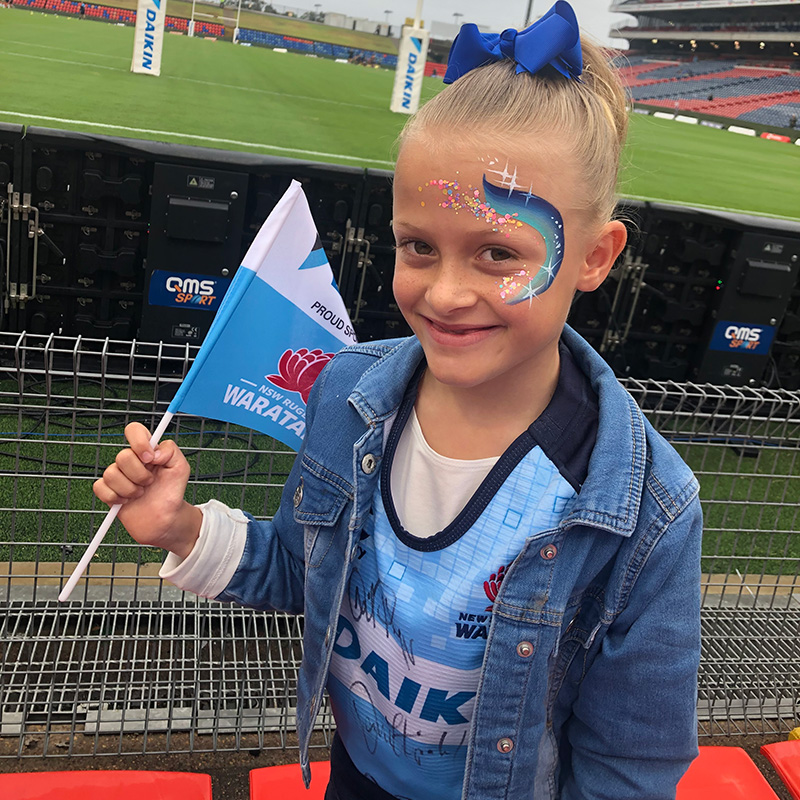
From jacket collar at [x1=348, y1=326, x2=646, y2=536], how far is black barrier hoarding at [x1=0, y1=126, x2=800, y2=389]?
12.3ft

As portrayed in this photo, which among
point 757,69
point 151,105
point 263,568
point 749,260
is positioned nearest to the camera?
point 263,568

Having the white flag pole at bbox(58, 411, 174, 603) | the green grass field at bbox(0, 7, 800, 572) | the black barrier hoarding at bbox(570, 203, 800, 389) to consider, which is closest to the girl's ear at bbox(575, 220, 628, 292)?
the green grass field at bbox(0, 7, 800, 572)

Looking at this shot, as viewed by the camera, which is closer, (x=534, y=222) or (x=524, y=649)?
(x=534, y=222)

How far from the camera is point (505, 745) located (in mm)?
1267

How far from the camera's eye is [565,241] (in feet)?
3.75

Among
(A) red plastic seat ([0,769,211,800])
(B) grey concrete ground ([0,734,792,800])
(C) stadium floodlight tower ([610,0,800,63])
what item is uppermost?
(C) stadium floodlight tower ([610,0,800,63])

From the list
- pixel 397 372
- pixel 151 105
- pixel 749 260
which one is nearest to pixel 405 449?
pixel 397 372

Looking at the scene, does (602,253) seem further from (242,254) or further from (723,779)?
(242,254)

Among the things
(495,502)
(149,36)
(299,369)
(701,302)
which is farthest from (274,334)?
(149,36)

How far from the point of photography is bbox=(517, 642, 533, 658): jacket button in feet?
4.00

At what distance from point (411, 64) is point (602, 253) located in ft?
47.0

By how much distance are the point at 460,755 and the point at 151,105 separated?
455 inches

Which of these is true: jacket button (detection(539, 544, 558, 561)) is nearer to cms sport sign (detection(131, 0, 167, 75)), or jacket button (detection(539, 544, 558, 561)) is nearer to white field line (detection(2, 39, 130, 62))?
cms sport sign (detection(131, 0, 167, 75))

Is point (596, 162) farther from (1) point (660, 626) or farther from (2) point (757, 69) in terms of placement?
(2) point (757, 69)
